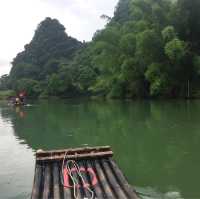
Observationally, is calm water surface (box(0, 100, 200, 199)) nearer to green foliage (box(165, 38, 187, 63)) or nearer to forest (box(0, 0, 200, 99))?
green foliage (box(165, 38, 187, 63))

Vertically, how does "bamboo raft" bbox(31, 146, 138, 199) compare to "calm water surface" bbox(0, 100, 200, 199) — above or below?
above

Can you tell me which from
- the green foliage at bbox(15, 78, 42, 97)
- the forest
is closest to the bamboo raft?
the forest

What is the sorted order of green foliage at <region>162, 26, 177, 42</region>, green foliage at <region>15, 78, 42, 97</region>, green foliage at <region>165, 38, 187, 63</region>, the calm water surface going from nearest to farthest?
the calm water surface → green foliage at <region>165, 38, 187, 63</region> → green foliage at <region>162, 26, 177, 42</region> → green foliage at <region>15, 78, 42, 97</region>

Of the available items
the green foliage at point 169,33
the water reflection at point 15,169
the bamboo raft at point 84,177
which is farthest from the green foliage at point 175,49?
the bamboo raft at point 84,177

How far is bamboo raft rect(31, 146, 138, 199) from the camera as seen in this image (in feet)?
11.6

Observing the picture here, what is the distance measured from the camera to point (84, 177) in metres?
4.10

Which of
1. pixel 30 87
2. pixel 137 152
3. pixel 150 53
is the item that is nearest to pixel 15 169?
pixel 137 152

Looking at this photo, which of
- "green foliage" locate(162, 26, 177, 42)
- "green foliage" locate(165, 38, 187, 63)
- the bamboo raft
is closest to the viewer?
the bamboo raft

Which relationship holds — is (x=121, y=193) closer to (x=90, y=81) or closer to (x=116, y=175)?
(x=116, y=175)

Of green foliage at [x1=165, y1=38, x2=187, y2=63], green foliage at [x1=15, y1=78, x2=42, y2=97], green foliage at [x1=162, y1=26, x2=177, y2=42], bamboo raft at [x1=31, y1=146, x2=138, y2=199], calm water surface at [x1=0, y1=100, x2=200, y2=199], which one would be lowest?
calm water surface at [x1=0, y1=100, x2=200, y2=199]

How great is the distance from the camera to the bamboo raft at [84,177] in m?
3.54

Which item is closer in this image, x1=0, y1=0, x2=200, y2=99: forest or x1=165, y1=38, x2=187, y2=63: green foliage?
x1=165, y1=38, x2=187, y2=63: green foliage

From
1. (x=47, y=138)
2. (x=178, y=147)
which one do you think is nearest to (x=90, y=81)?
(x=47, y=138)

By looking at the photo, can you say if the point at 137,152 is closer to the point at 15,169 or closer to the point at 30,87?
the point at 15,169
